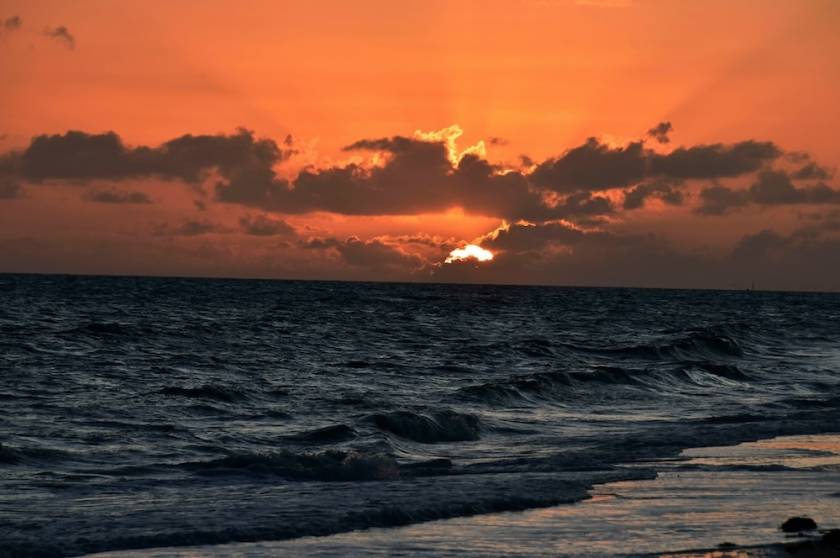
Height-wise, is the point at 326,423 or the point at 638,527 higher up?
the point at 638,527

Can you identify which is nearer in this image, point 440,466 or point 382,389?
point 440,466

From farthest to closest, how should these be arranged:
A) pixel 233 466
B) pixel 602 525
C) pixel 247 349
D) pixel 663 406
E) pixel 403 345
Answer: pixel 403 345 < pixel 247 349 < pixel 663 406 < pixel 233 466 < pixel 602 525

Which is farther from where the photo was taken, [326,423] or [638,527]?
[326,423]

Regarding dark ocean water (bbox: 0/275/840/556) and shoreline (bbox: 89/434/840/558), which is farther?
dark ocean water (bbox: 0/275/840/556)

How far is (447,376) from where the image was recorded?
39.7 m

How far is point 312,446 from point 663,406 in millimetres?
13630

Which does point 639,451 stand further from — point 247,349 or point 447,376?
point 247,349

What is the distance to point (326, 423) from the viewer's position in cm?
2630

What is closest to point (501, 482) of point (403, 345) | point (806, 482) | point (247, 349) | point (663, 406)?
point (806, 482)

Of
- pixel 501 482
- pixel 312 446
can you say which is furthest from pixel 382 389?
pixel 501 482

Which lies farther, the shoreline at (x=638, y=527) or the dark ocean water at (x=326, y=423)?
the dark ocean water at (x=326, y=423)

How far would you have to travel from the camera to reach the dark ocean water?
50.4ft

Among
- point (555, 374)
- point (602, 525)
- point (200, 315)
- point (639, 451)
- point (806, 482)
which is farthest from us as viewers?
point (200, 315)

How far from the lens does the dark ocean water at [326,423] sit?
1536 centimetres
